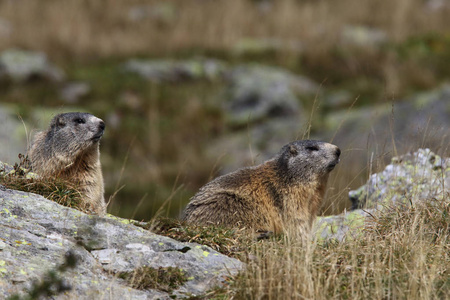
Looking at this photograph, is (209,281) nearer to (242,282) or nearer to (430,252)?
(242,282)

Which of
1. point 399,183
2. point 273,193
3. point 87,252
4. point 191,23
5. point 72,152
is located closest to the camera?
point 87,252

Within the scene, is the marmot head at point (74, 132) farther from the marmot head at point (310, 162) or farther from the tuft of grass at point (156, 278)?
the tuft of grass at point (156, 278)

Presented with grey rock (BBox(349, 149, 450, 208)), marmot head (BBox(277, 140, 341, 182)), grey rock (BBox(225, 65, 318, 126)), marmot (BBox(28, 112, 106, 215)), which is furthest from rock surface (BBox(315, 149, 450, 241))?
grey rock (BBox(225, 65, 318, 126))

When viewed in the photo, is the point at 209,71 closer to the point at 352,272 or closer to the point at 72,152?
the point at 72,152

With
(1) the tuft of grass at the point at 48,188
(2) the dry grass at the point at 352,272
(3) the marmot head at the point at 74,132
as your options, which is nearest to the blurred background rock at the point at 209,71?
(3) the marmot head at the point at 74,132

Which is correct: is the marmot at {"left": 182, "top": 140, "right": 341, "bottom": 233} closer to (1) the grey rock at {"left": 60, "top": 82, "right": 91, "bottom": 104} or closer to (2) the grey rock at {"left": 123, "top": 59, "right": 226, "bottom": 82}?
(1) the grey rock at {"left": 60, "top": 82, "right": 91, "bottom": 104}

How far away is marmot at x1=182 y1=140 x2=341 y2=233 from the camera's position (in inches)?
299

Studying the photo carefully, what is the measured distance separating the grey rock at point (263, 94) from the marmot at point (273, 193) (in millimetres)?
11811

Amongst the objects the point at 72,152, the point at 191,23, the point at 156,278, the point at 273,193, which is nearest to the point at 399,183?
the point at 273,193

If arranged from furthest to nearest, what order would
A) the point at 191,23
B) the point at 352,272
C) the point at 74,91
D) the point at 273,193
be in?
the point at 191,23
the point at 74,91
the point at 273,193
the point at 352,272

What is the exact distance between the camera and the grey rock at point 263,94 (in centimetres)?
2056

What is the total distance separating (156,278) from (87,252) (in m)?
0.64

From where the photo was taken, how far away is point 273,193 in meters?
8.09

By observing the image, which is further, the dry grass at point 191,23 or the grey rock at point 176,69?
the dry grass at point 191,23
